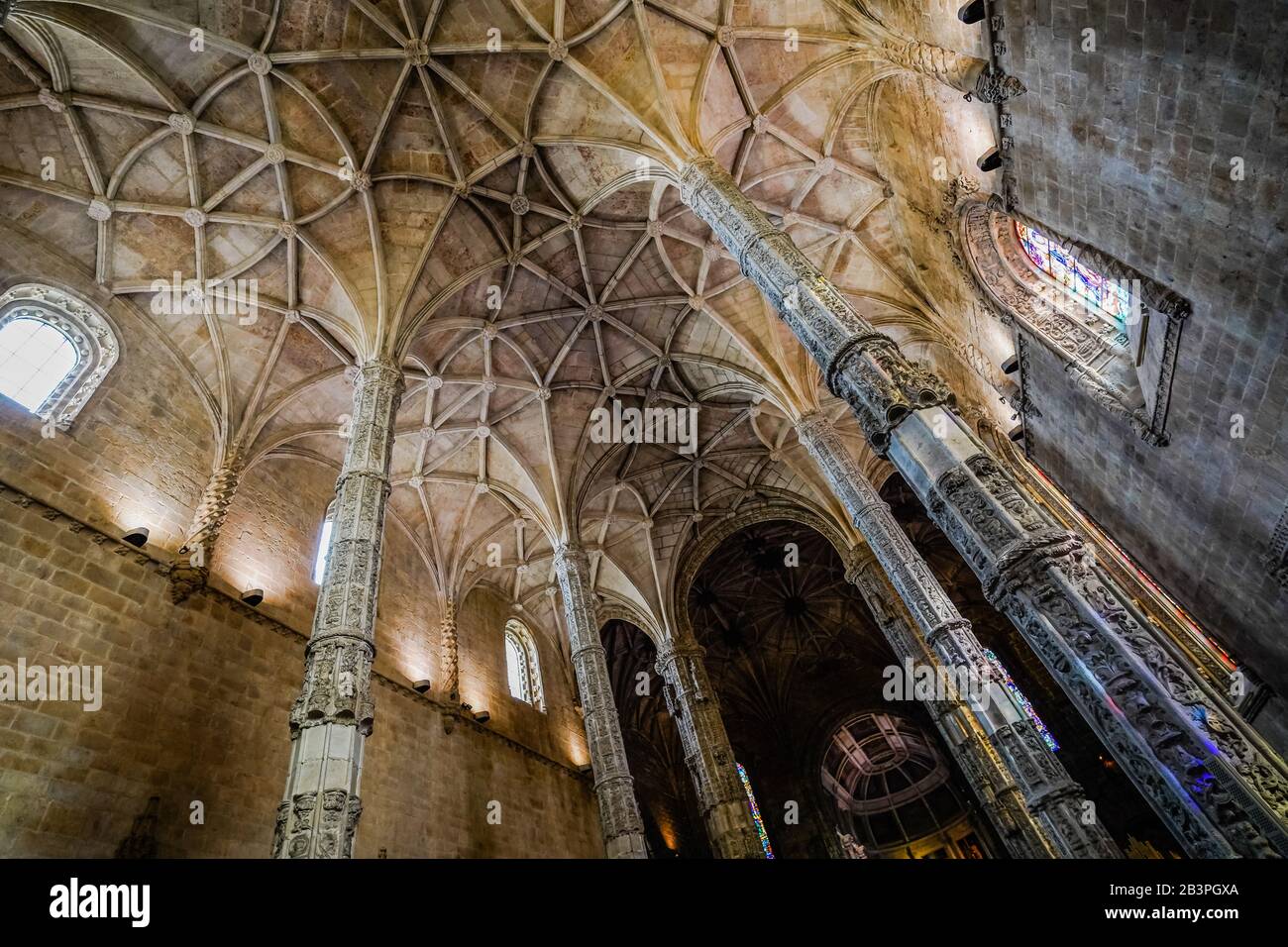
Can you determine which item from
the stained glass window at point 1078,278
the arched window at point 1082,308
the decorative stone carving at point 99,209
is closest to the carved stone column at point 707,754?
the arched window at point 1082,308

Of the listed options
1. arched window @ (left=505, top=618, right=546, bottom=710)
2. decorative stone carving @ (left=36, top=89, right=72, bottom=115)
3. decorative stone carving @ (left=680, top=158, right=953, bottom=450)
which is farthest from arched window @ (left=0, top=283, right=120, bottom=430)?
arched window @ (left=505, top=618, right=546, bottom=710)

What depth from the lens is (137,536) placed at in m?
11.8

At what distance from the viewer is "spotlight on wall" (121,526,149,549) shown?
462 inches

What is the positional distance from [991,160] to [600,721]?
44.6ft

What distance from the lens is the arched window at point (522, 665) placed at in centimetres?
2225

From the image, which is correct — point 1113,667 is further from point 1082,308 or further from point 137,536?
point 137,536

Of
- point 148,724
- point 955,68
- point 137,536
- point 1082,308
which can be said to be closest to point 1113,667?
point 1082,308

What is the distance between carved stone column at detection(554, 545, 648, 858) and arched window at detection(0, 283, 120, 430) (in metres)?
10.4

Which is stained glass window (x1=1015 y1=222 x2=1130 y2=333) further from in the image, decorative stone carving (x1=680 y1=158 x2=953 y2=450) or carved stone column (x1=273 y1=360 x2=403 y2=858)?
carved stone column (x1=273 y1=360 x2=403 y2=858)

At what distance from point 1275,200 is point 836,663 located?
2914 centimetres
